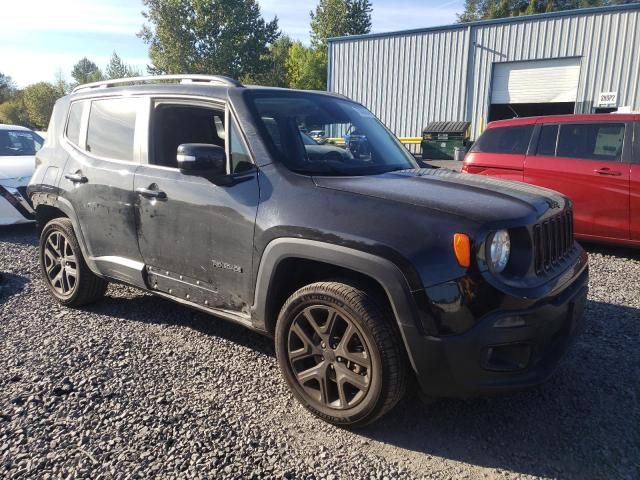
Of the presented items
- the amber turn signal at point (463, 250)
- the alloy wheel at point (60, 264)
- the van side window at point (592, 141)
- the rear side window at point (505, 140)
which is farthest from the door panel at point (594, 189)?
the alloy wheel at point (60, 264)

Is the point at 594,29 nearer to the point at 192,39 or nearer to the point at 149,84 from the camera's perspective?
the point at 149,84

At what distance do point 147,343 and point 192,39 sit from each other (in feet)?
152

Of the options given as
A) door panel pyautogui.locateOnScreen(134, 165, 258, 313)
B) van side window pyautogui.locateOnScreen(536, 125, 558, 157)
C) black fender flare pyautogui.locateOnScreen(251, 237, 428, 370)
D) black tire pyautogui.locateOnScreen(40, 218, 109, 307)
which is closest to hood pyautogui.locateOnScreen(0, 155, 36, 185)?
black tire pyautogui.locateOnScreen(40, 218, 109, 307)

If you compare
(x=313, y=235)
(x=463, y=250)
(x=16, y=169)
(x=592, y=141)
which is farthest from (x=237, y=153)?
(x=16, y=169)

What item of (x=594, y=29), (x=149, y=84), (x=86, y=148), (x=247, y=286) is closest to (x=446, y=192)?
(x=247, y=286)

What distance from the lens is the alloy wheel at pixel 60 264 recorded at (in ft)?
14.1

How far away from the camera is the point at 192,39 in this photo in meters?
44.5

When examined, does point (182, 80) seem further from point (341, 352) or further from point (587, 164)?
point (587, 164)

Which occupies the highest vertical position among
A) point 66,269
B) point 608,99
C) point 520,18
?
point 520,18

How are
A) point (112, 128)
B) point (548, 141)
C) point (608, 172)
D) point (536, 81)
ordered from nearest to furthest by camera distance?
point (112, 128)
point (608, 172)
point (548, 141)
point (536, 81)

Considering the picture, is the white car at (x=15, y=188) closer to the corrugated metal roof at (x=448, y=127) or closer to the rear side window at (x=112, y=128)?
the rear side window at (x=112, y=128)

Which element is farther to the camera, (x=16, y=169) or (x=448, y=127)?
(x=448, y=127)

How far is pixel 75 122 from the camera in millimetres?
4242

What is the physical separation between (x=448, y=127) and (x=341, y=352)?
17.4 m
